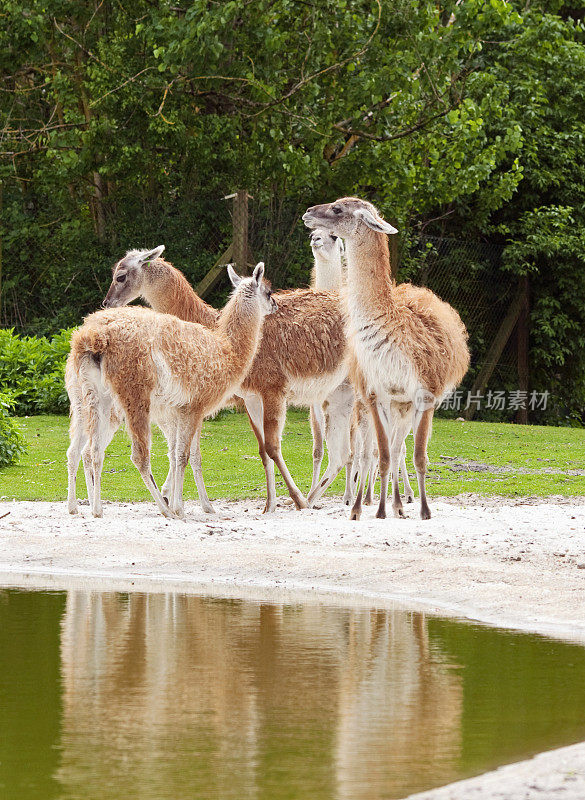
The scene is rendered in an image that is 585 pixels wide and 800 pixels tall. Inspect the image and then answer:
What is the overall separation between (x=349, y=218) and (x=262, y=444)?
2.16m

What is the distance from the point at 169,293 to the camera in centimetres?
1095

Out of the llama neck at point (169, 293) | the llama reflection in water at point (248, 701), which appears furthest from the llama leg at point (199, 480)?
the llama reflection in water at point (248, 701)

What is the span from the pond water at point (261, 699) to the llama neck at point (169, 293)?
443 centimetres

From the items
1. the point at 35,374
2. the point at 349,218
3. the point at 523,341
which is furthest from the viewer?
the point at 523,341

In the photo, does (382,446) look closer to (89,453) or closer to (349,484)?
(349,484)

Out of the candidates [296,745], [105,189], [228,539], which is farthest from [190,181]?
[296,745]

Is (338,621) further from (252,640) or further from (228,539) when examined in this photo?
(228,539)

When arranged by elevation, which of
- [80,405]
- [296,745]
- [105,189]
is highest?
[105,189]

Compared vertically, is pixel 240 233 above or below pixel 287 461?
above

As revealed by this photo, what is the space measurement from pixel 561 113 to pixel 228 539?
47.7 feet

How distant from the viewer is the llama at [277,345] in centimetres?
1061

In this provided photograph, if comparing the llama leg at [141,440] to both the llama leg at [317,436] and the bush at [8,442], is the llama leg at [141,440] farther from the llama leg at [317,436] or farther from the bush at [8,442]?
the bush at [8,442]

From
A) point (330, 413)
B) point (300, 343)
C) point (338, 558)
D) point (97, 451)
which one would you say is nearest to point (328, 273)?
point (300, 343)

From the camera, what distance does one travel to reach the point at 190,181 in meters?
18.8
